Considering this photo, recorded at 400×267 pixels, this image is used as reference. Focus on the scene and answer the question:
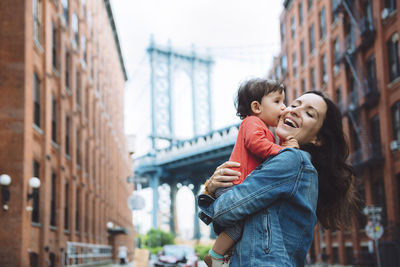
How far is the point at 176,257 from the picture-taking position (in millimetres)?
28422

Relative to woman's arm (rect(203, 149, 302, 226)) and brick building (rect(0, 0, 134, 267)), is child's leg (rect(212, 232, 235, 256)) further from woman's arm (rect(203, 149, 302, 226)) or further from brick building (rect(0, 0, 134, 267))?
brick building (rect(0, 0, 134, 267))

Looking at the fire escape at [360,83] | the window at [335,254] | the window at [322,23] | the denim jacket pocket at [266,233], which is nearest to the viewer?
the denim jacket pocket at [266,233]

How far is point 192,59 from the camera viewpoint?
101 meters

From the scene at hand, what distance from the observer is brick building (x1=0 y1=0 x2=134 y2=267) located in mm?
18625

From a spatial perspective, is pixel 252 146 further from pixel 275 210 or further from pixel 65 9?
pixel 65 9

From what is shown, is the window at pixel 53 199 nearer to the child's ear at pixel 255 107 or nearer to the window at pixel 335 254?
the window at pixel 335 254

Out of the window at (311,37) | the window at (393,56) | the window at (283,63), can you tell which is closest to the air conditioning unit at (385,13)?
the window at (393,56)

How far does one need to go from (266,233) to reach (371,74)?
3187 cm

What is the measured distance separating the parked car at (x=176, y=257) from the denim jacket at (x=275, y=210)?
2253cm

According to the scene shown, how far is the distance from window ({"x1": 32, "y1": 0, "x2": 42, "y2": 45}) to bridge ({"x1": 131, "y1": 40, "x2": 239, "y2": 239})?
45.2 m

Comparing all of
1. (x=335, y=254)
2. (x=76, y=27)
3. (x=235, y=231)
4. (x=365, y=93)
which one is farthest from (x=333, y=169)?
(x=335, y=254)

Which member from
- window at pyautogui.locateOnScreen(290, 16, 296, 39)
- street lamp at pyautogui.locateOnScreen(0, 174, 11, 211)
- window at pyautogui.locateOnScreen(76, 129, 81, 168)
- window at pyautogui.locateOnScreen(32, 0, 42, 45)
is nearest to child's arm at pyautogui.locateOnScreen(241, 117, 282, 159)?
street lamp at pyautogui.locateOnScreen(0, 174, 11, 211)

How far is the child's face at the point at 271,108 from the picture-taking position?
3518 mm

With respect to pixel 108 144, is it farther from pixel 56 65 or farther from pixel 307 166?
pixel 307 166
